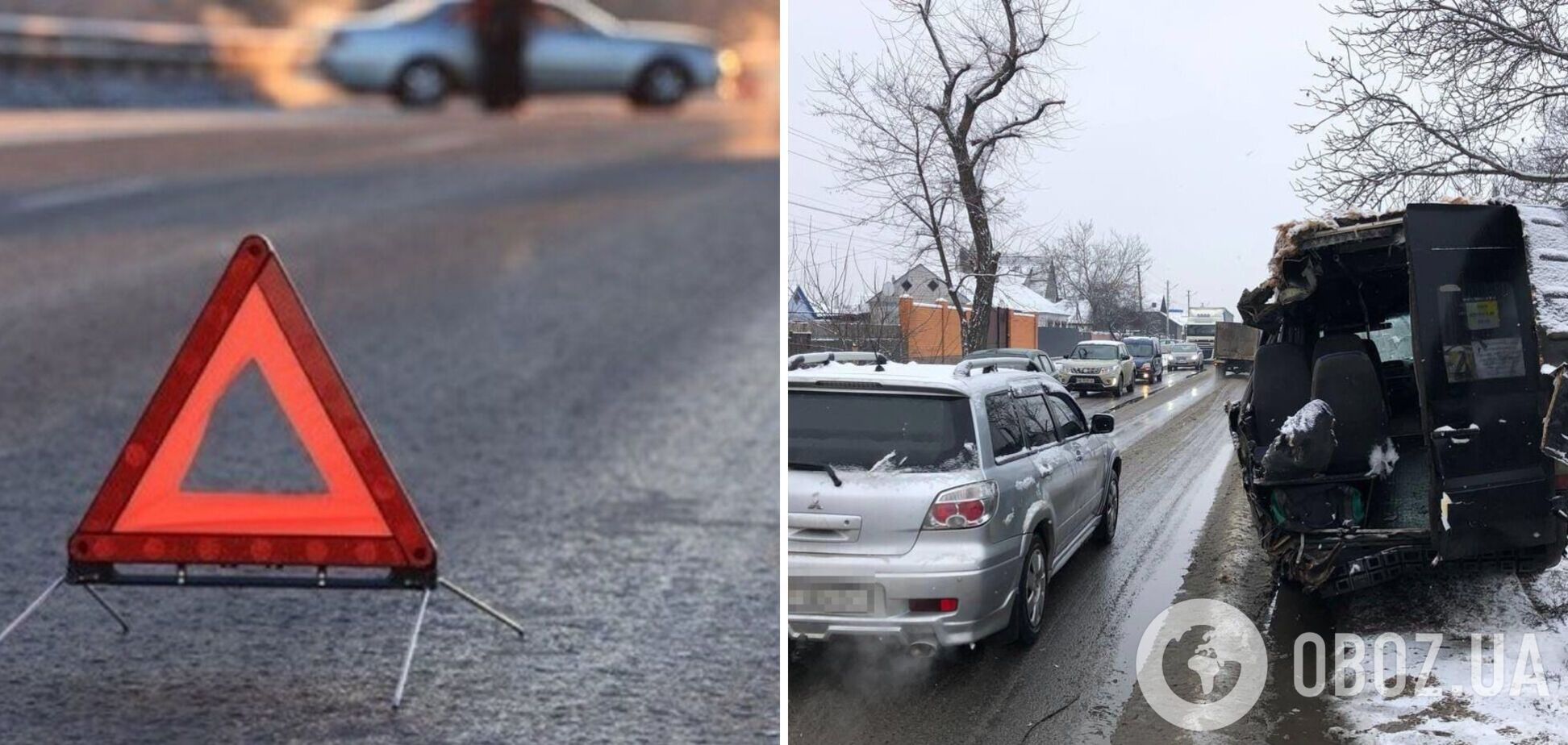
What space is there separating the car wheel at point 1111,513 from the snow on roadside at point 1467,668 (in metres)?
0.48

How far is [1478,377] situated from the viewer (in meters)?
2.66

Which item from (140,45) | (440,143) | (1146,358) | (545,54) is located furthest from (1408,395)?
(440,143)

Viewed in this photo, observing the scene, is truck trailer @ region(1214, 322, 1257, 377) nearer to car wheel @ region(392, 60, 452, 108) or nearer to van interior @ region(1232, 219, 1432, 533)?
van interior @ region(1232, 219, 1432, 533)

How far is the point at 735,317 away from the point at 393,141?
294 centimetres

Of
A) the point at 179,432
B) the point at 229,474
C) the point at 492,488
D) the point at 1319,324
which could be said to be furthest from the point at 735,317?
the point at 179,432

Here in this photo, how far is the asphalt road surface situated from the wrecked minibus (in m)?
1.20

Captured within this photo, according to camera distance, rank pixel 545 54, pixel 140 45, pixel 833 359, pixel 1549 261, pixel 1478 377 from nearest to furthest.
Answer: pixel 1549 261, pixel 1478 377, pixel 833 359, pixel 545 54, pixel 140 45

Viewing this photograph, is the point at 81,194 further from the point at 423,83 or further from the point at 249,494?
the point at 249,494

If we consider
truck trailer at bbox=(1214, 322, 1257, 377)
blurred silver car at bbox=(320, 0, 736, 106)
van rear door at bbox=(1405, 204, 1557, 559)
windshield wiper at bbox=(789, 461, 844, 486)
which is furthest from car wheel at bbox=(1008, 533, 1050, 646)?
blurred silver car at bbox=(320, 0, 736, 106)

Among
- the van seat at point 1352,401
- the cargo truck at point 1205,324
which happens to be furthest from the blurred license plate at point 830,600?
the van seat at point 1352,401

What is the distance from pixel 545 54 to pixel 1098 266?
3128mm

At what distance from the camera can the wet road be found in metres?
2.58

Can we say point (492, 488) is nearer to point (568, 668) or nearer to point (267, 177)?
point (568, 668)

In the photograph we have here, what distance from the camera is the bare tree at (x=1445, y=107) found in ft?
8.07
